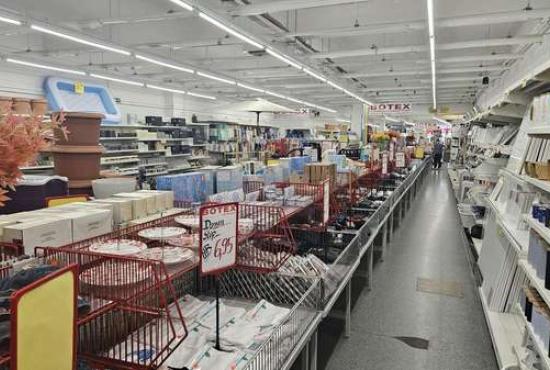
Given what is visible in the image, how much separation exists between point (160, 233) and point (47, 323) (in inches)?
42.4

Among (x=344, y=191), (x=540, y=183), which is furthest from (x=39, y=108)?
(x=344, y=191)

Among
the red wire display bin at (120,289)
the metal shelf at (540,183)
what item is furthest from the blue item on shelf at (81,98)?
the metal shelf at (540,183)

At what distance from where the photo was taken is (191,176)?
318 centimetres

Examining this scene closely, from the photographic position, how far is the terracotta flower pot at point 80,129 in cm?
329

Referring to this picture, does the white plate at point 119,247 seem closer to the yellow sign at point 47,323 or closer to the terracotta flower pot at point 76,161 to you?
the yellow sign at point 47,323

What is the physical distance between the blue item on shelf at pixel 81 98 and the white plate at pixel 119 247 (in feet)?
41.8

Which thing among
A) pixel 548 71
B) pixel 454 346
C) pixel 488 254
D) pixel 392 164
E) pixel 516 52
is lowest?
pixel 454 346

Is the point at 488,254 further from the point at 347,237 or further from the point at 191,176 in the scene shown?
the point at 191,176

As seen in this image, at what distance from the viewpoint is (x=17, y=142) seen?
129cm

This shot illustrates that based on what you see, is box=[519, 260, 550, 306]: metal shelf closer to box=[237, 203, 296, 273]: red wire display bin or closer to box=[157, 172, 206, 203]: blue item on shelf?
box=[237, 203, 296, 273]: red wire display bin

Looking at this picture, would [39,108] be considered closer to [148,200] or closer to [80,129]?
[80,129]

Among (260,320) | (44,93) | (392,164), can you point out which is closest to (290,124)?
(44,93)

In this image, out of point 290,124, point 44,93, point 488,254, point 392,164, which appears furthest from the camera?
point 290,124

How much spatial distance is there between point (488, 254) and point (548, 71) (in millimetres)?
2091
